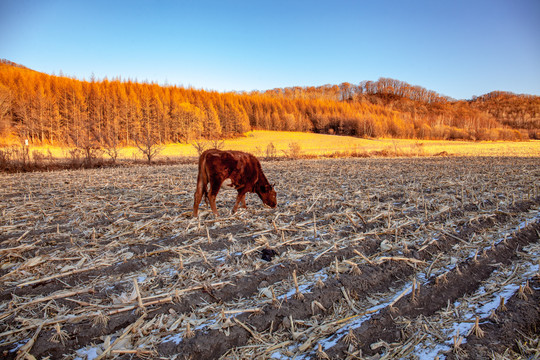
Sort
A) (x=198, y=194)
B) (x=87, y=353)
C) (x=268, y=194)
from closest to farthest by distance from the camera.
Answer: (x=87, y=353) < (x=198, y=194) < (x=268, y=194)

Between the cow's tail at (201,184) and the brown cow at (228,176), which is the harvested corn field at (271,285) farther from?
the brown cow at (228,176)

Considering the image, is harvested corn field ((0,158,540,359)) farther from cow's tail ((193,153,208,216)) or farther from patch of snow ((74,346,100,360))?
cow's tail ((193,153,208,216))

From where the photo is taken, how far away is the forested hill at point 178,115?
1930 inches

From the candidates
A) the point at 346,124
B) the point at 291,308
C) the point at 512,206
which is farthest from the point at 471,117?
the point at 291,308

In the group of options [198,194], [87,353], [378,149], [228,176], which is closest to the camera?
[87,353]

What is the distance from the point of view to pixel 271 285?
3576 mm

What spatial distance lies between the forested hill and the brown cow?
1925 centimetres

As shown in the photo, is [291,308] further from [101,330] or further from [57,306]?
[57,306]

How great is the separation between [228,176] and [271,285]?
12.4ft

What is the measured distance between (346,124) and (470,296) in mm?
81175

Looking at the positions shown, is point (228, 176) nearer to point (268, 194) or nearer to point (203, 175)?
point (203, 175)

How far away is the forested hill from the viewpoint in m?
49.0

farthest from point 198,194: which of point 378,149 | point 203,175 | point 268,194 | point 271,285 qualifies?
point 378,149

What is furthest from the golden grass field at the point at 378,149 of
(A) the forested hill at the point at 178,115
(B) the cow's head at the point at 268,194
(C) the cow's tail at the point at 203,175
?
(C) the cow's tail at the point at 203,175
